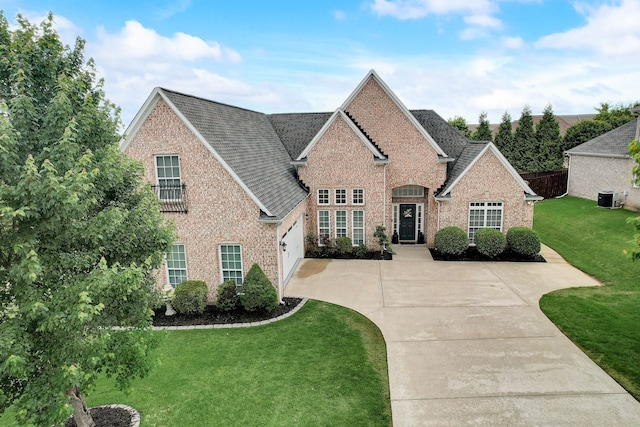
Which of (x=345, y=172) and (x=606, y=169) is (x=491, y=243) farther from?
(x=606, y=169)

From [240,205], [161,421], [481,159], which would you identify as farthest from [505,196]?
[161,421]

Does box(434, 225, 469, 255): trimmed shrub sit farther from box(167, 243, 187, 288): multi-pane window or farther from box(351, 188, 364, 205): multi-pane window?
box(167, 243, 187, 288): multi-pane window

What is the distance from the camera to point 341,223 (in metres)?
20.0

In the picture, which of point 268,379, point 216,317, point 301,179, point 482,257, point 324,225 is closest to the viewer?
point 268,379

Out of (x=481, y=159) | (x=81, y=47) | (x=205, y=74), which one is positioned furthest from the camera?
(x=205, y=74)

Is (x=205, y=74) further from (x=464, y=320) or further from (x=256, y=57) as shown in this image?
(x=464, y=320)

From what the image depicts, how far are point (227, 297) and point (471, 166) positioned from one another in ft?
42.3

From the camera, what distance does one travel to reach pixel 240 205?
1352 cm

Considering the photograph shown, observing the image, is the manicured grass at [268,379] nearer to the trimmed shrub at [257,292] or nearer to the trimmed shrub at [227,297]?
the trimmed shrub at [257,292]

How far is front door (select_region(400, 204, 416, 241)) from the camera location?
841 inches

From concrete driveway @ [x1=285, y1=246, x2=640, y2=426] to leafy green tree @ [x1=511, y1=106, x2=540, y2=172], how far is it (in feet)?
68.1

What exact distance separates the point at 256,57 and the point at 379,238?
1068cm

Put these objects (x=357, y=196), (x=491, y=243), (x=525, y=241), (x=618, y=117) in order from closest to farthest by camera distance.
→ 1. (x=525, y=241)
2. (x=491, y=243)
3. (x=357, y=196)
4. (x=618, y=117)

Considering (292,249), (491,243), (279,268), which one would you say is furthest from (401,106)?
(279,268)
